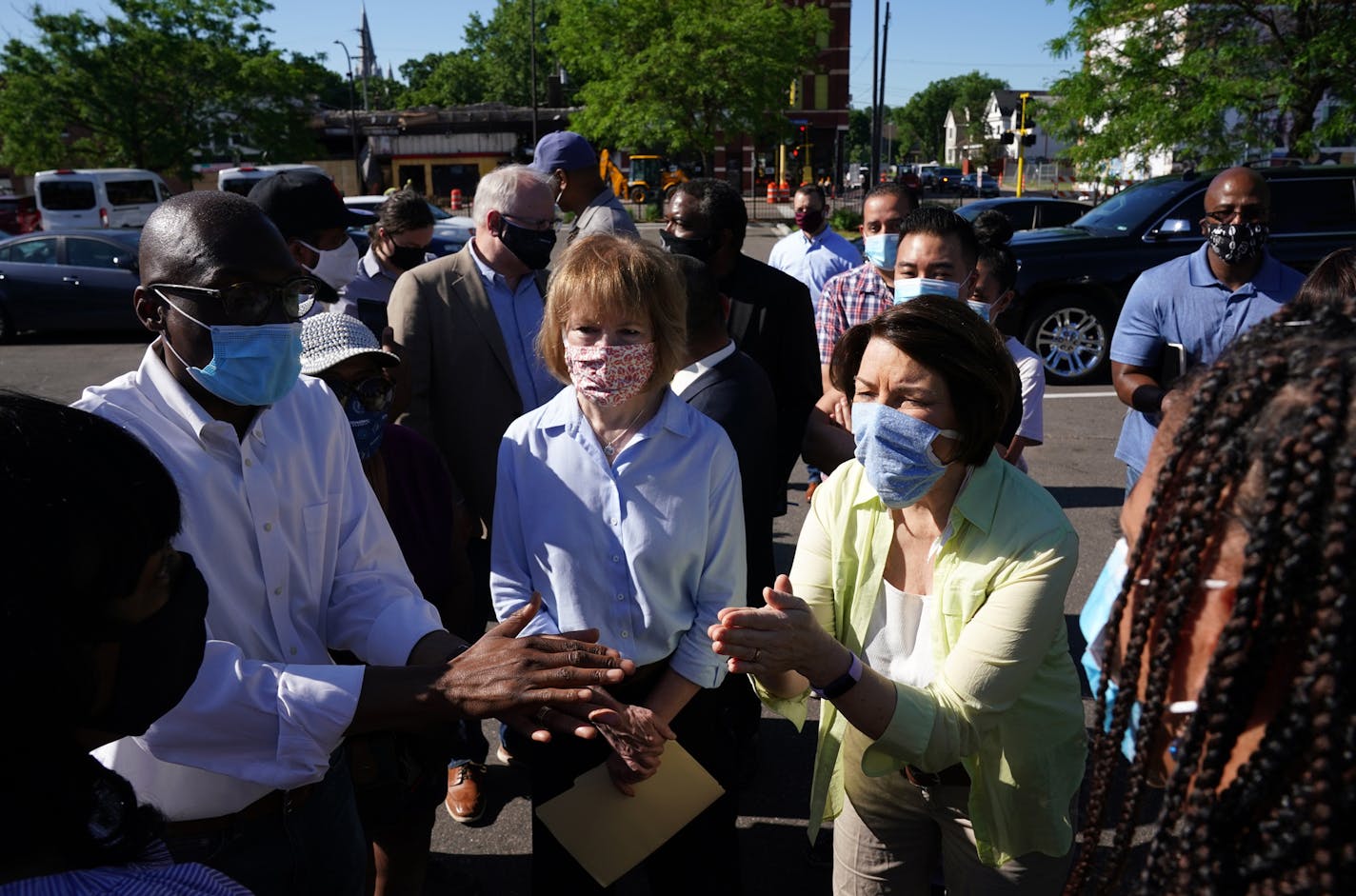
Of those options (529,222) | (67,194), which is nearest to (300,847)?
(529,222)

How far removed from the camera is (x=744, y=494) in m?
3.42

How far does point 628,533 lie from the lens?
2643 millimetres

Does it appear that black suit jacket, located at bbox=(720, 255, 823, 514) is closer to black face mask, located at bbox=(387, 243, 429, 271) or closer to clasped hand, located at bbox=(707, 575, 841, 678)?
black face mask, located at bbox=(387, 243, 429, 271)

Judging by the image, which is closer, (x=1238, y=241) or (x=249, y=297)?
(x=249, y=297)

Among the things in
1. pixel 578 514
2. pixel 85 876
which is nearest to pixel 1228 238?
pixel 578 514

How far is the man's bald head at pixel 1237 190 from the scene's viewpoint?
470 centimetres

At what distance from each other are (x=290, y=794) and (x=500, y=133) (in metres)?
61.5

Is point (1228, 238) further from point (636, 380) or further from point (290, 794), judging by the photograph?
→ point (290, 794)

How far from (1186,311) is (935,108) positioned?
14228 centimetres

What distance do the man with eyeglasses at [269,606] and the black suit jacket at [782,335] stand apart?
2596mm

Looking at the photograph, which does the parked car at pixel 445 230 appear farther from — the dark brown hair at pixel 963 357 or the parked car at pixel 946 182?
the parked car at pixel 946 182

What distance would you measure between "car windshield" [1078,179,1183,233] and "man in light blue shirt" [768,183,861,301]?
4.72 metres

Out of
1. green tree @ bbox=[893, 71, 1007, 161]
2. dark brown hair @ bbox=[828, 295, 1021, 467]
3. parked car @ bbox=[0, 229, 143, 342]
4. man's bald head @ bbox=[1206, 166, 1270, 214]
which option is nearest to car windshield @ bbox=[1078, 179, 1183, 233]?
man's bald head @ bbox=[1206, 166, 1270, 214]

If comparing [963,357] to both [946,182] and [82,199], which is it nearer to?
[82,199]
